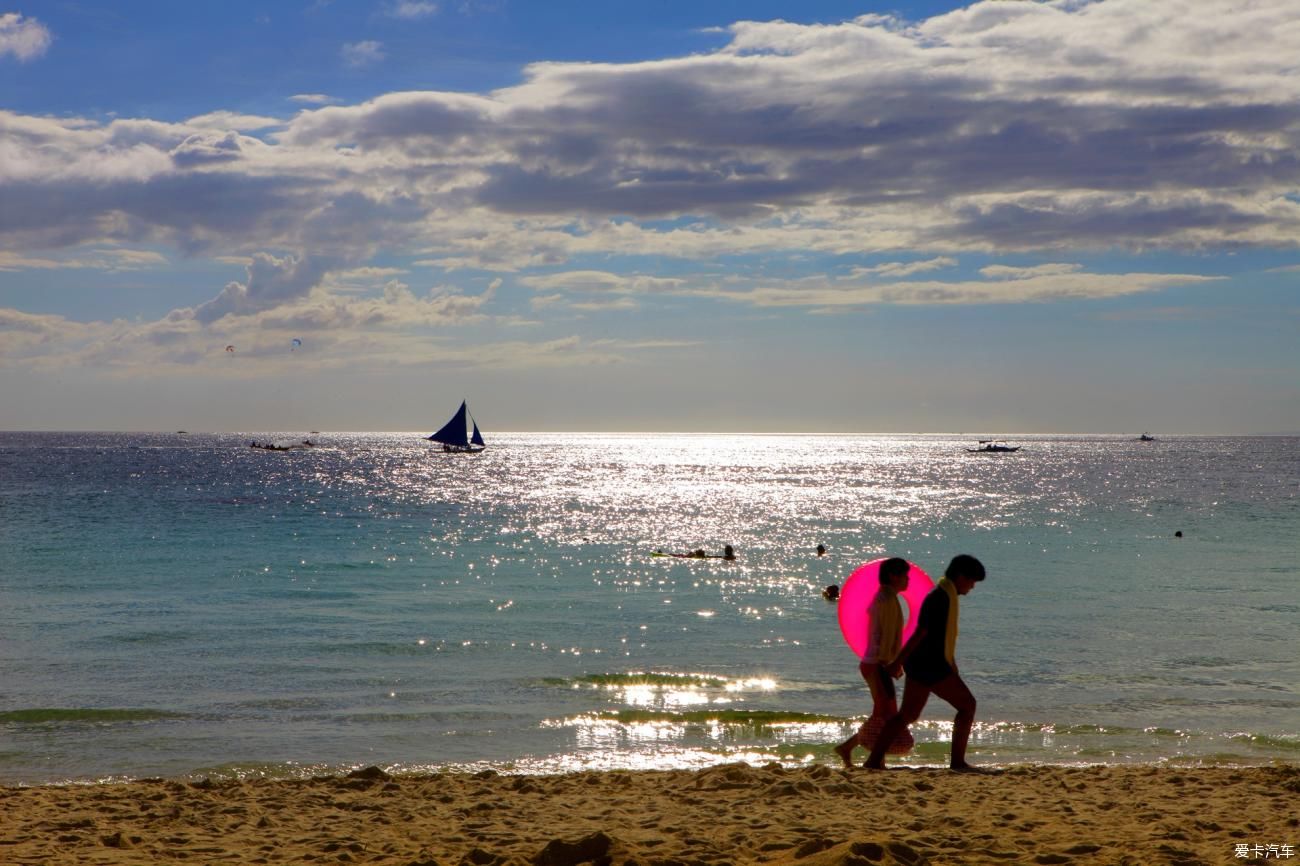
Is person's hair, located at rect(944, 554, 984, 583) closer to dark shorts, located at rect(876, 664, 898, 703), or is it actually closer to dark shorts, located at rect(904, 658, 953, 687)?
dark shorts, located at rect(904, 658, 953, 687)

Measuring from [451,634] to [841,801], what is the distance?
13.3 m

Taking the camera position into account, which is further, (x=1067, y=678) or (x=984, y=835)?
(x=1067, y=678)

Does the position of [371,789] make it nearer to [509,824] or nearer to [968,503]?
[509,824]

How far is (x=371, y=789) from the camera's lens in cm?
1009

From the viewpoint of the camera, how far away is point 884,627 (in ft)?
32.9

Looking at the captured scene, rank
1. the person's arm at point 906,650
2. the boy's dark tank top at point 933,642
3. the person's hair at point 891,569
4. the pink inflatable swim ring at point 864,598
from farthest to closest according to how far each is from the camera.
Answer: the pink inflatable swim ring at point 864,598
the person's hair at point 891,569
the person's arm at point 906,650
the boy's dark tank top at point 933,642

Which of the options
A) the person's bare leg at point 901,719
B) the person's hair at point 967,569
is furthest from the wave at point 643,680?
the person's hair at point 967,569

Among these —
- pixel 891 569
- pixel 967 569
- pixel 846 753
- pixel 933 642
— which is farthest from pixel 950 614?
pixel 846 753

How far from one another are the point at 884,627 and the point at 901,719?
0.89 m

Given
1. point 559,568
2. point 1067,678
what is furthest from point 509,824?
point 559,568

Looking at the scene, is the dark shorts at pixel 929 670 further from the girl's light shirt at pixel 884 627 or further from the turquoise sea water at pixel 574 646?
the turquoise sea water at pixel 574 646

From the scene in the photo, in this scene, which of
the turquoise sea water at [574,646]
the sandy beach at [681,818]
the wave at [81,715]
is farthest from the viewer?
the wave at [81,715]

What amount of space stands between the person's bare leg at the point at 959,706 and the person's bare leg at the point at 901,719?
151 mm

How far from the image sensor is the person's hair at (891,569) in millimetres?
9922
